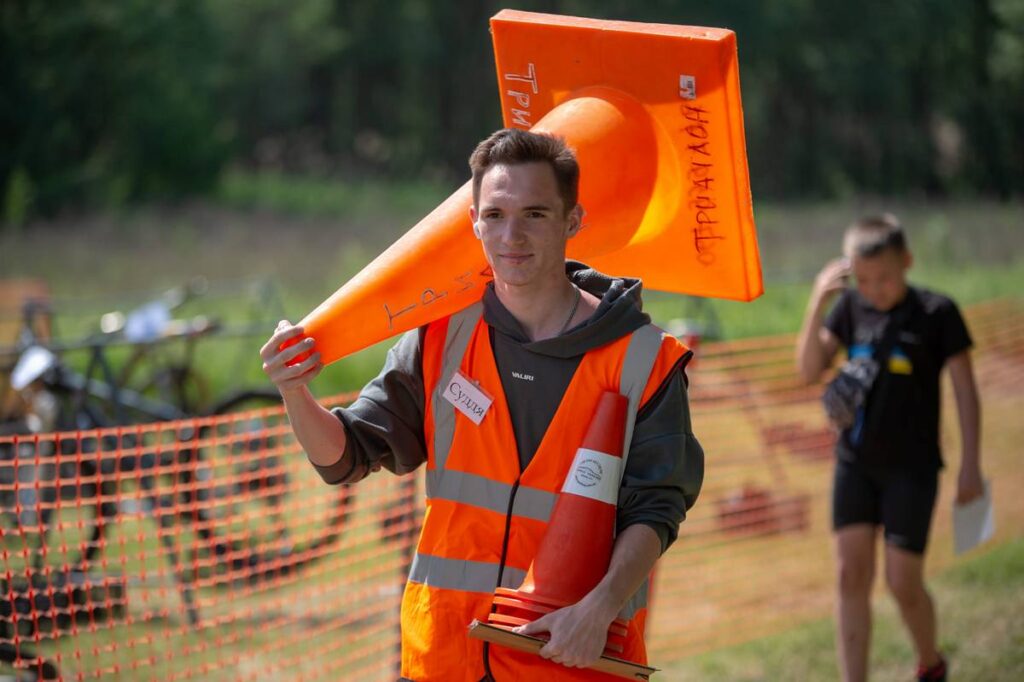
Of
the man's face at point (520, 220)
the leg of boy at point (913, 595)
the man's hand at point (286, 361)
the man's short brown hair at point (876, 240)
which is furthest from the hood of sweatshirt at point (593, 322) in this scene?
the leg of boy at point (913, 595)

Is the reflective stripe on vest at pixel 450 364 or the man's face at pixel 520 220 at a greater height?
the man's face at pixel 520 220

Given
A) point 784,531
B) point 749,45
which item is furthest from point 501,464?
point 749,45

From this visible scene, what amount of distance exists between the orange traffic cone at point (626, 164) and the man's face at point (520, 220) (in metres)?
0.19

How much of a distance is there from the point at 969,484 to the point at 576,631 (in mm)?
3119

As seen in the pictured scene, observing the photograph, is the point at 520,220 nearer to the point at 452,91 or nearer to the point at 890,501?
the point at 890,501

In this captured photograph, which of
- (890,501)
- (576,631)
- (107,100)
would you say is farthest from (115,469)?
(107,100)

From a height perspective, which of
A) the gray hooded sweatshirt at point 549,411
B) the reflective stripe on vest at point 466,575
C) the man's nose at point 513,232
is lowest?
the reflective stripe on vest at point 466,575

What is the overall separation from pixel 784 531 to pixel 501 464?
18.2ft

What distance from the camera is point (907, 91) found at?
50.4 metres

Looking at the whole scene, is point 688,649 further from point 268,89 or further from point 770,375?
point 268,89

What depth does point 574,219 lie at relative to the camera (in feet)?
9.17

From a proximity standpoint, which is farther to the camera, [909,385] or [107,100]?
[107,100]

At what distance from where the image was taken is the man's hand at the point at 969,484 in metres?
5.04

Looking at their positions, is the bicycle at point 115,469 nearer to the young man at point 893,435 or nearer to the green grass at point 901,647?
the green grass at point 901,647
